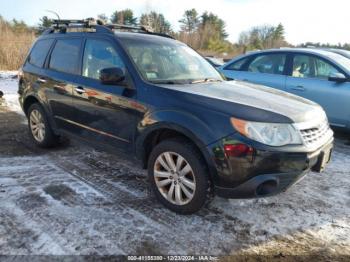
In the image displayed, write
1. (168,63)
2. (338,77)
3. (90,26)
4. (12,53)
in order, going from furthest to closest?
1. (12,53)
2. (338,77)
3. (90,26)
4. (168,63)

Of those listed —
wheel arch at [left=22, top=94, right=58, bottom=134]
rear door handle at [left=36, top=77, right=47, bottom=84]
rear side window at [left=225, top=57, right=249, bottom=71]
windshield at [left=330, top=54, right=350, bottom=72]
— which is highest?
windshield at [left=330, top=54, right=350, bottom=72]

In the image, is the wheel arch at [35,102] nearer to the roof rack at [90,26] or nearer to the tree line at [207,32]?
the roof rack at [90,26]

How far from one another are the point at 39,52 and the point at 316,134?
13.3 feet

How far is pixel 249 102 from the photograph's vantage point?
129 inches

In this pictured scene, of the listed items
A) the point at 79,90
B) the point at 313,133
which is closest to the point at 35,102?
the point at 79,90

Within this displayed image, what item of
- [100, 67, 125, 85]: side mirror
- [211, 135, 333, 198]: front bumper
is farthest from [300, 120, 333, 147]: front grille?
[100, 67, 125, 85]: side mirror

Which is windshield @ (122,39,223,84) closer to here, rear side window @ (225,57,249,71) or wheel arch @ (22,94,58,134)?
wheel arch @ (22,94,58,134)

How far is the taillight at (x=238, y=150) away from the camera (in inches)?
114

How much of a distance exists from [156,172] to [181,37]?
3704cm

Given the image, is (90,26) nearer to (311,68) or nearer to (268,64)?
(268,64)

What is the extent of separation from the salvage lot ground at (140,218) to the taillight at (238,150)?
75 centimetres

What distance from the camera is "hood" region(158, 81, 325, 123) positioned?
3.04 meters

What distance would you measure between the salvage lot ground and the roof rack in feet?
5.87

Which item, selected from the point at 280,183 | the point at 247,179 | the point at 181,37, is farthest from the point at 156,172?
the point at 181,37
